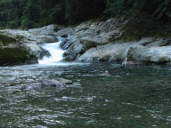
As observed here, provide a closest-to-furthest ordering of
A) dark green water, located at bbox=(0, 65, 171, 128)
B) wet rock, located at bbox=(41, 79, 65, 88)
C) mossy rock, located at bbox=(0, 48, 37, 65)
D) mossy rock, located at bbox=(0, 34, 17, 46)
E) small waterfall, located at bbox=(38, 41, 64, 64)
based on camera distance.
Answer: dark green water, located at bbox=(0, 65, 171, 128) → wet rock, located at bbox=(41, 79, 65, 88) → mossy rock, located at bbox=(0, 48, 37, 65) → mossy rock, located at bbox=(0, 34, 17, 46) → small waterfall, located at bbox=(38, 41, 64, 64)

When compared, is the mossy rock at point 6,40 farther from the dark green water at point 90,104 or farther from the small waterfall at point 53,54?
the dark green water at point 90,104

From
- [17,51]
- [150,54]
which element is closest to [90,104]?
[150,54]

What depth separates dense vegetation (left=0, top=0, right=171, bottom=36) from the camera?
103 feet

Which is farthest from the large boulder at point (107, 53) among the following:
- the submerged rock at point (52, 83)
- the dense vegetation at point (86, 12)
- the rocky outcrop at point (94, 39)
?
the submerged rock at point (52, 83)

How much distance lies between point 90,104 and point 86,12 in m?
41.3

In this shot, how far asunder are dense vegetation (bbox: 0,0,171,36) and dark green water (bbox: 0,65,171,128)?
1556 centimetres

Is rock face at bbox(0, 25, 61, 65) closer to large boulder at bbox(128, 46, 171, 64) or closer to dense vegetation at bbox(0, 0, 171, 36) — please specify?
large boulder at bbox(128, 46, 171, 64)

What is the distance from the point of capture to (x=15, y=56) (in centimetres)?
2711

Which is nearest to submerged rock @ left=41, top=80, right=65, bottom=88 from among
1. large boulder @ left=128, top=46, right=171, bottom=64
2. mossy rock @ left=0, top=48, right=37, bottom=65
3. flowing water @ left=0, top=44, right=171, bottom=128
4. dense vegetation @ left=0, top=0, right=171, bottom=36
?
flowing water @ left=0, top=44, right=171, bottom=128

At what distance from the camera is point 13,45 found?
28.2 m

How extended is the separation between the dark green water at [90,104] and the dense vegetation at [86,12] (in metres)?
15.6

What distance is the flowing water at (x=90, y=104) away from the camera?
29.2 feet

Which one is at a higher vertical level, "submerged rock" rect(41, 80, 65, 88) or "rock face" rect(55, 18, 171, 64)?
"rock face" rect(55, 18, 171, 64)

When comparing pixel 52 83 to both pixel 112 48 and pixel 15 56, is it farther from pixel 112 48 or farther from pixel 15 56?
pixel 112 48
